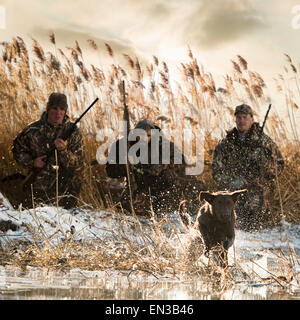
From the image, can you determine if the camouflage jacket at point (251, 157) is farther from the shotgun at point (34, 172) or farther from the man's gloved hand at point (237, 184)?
the shotgun at point (34, 172)

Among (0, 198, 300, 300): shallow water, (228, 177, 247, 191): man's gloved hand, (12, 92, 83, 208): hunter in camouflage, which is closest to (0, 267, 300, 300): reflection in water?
(0, 198, 300, 300): shallow water

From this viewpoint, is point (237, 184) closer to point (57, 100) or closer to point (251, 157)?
point (251, 157)

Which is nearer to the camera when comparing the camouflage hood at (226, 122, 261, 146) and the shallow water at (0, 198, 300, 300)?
the shallow water at (0, 198, 300, 300)

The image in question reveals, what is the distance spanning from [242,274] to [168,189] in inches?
155

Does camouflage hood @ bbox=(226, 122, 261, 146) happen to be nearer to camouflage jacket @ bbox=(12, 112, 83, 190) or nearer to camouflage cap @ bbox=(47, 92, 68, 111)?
camouflage jacket @ bbox=(12, 112, 83, 190)

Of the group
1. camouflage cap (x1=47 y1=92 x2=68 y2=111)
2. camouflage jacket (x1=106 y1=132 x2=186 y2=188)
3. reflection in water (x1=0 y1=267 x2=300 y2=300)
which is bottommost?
reflection in water (x1=0 y1=267 x2=300 y2=300)

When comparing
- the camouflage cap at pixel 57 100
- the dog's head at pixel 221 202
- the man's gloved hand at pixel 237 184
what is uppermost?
the camouflage cap at pixel 57 100

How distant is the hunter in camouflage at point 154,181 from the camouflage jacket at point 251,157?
2.00 feet

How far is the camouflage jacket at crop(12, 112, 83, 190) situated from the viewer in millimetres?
8891

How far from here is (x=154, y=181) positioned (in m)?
9.17

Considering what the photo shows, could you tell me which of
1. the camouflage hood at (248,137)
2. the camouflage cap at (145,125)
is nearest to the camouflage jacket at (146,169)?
the camouflage cap at (145,125)

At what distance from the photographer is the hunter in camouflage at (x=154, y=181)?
29.8 feet

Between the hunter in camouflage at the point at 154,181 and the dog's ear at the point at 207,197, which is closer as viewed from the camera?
the dog's ear at the point at 207,197
